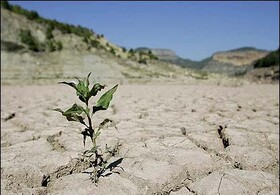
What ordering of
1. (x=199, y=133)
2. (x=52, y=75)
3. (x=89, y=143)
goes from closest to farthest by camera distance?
(x=89, y=143) < (x=199, y=133) < (x=52, y=75)

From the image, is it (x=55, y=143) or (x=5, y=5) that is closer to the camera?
(x=55, y=143)

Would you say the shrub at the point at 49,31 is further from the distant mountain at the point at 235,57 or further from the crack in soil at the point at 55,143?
the distant mountain at the point at 235,57

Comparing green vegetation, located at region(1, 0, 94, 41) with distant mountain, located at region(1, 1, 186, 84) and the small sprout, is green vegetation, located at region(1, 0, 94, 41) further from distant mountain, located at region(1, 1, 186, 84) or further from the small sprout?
the small sprout

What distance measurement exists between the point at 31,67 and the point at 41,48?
187 cm

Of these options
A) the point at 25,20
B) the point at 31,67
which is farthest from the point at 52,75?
the point at 25,20

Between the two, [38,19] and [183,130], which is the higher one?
[38,19]

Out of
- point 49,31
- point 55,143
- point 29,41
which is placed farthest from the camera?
point 49,31

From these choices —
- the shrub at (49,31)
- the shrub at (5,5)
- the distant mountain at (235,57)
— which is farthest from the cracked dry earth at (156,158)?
the distant mountain at (235,57)

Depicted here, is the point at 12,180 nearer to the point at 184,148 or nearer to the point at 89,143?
the point at 89,143

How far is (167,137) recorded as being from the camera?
266cm

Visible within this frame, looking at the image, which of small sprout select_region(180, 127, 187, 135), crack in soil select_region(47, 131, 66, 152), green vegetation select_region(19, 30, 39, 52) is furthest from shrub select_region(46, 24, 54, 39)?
small sprout select_region(180, 127, 187, 135)

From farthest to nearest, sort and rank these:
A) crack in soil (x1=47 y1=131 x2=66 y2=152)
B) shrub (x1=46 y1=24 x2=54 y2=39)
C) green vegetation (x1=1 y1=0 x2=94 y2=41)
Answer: green vegetation (x1=1 y1=0 x2=94 y2=41)
shrub (x1=46 y1=24 x2=54 y2=39)
crack in soil (x1=47 y1=131 x2=66 y2=152)

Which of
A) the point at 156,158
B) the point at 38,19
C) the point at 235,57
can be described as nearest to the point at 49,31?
the point at 38,19

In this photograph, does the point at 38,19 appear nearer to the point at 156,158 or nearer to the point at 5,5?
the point at 5,5
